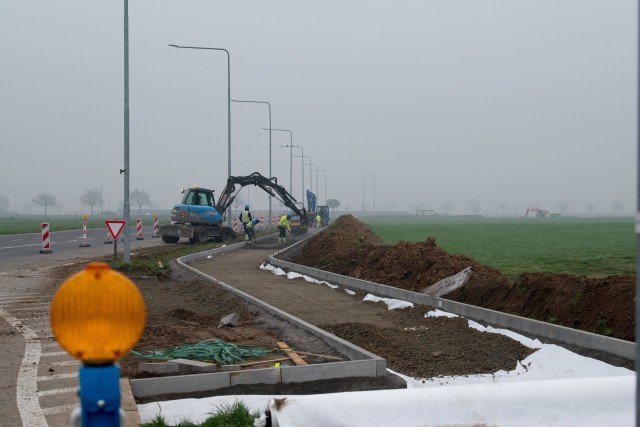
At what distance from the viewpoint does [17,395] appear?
7.09m

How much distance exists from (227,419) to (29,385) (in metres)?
2.74

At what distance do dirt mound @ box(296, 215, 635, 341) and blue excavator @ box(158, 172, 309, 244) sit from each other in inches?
576

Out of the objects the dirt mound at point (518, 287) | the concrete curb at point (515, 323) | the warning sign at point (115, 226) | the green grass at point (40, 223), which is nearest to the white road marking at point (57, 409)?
the concrete curb at point (515, 323)

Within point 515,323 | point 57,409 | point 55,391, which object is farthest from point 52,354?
point 515,323

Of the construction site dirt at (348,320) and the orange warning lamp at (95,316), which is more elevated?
the orange warning lamp at (95,316)

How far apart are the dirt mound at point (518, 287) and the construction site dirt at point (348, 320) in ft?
0.16

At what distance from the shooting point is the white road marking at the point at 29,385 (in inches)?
247

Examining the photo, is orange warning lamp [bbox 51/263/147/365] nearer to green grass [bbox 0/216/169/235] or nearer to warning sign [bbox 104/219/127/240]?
warning sign [bbox 104/219/127/240]

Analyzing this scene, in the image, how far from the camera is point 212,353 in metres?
8.75

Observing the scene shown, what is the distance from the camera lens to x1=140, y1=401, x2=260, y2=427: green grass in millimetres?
5926

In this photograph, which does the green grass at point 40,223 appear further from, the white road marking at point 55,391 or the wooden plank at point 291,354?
the white road marking at point 55,391

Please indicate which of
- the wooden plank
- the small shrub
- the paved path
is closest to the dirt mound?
the small shrub

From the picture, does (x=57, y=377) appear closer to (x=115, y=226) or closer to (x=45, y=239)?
(x=115, y=226)

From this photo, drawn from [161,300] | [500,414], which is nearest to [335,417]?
[500,414]
